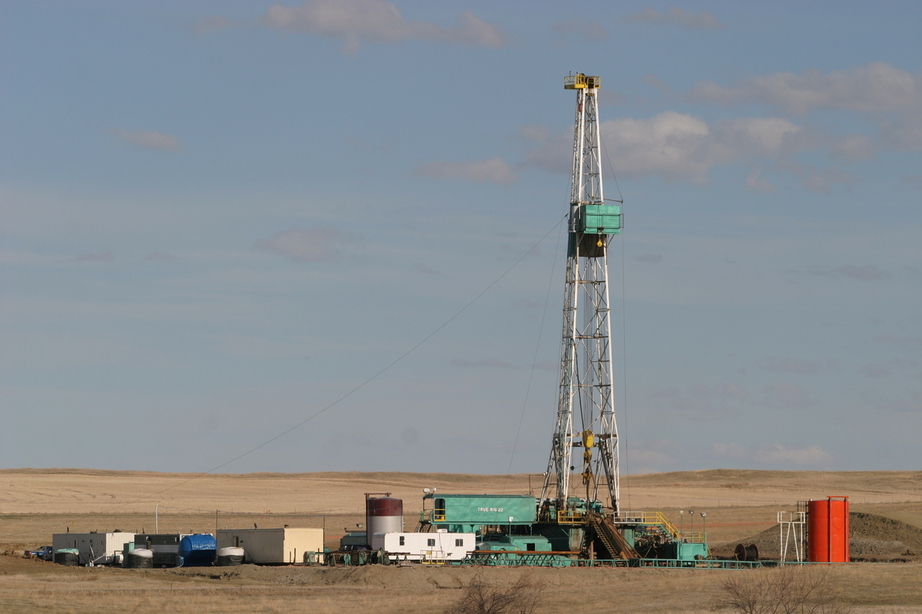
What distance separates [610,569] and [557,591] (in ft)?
16.7

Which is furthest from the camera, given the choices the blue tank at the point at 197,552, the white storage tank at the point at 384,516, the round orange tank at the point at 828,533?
Answer: the blue tank at the point at 197,552

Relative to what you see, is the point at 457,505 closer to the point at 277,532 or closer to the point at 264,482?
the point at 277,532

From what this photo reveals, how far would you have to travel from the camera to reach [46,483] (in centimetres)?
11362

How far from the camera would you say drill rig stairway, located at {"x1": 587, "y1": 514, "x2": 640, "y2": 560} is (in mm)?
58188

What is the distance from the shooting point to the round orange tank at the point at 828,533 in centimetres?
5847

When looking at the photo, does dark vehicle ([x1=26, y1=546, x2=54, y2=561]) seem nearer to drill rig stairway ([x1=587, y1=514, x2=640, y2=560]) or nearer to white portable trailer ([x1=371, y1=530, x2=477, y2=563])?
white portable trailer ([x1=371, y1=530, x2=477, y2=563])

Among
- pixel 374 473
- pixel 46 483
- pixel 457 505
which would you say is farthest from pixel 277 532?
pixel 374 473

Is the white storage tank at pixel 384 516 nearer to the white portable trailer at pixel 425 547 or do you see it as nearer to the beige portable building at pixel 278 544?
the beige portable building at pixel 278 544

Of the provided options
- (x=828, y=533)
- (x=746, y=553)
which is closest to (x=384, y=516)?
(x=746, y=553)

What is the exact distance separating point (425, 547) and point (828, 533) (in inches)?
637

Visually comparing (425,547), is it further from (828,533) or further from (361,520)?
(361,520)

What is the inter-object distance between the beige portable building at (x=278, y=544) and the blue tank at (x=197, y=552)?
1.57 metres

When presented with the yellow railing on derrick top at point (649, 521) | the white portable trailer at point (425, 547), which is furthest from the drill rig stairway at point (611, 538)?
the white portable trailer at point (425, 547)

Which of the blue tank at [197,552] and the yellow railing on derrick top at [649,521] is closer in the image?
the yellow railing on derrick top at [649,521]
